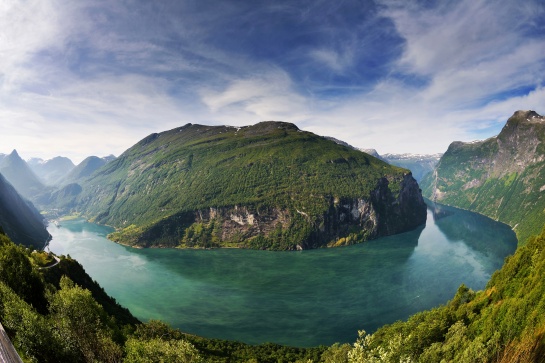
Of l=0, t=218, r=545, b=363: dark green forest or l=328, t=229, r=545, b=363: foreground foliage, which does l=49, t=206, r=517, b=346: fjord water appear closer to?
l=0, t=218, r=545, b=363: dark green forest

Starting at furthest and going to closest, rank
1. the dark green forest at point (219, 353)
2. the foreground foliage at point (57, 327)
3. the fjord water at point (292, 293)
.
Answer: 1. the fjord water at point (292, 293)
2. the dark green forest at point (219, 353)
3. the foreground foliage at point (57, 327)

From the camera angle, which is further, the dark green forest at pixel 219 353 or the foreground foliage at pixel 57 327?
the dark green forest at pixel 219 353

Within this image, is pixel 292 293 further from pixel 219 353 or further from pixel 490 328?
pixel 490 328

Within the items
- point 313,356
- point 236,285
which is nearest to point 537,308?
point 313,356

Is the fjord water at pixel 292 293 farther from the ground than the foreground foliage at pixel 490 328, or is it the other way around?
the foreground foliage at pixel 490 328

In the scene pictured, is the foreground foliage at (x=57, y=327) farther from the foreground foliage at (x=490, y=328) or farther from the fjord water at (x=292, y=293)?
the fjord water at (x=292, y=293)

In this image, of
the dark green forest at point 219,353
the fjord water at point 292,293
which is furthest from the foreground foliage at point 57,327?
the fjord water at point 292,293

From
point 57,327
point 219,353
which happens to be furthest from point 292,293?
point 57,327

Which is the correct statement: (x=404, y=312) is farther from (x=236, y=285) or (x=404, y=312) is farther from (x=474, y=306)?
(x=236, y=285)

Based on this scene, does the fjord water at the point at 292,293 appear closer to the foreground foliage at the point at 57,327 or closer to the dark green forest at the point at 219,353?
the dark green forest at the point at 219,353

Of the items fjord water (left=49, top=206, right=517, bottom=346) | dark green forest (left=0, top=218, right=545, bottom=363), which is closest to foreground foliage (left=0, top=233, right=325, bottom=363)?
dark green forest (left=0, top=218, right=545, bottom=363)

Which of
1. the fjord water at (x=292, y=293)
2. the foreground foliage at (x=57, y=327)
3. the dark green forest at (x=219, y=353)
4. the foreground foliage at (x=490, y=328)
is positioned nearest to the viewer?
the foreground foliage at (x=57, y=327)

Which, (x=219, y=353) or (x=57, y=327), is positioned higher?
(x=57, y=327)
